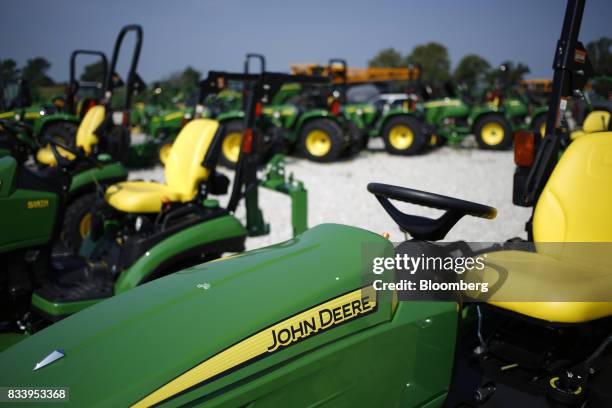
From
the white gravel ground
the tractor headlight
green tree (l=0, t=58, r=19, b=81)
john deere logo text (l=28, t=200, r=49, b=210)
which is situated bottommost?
the white gravel ground

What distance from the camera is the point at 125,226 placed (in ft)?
11.2

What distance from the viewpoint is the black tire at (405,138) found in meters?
9.44

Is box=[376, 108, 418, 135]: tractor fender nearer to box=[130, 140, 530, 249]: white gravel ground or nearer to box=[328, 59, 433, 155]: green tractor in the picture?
box=[328, 59, 433, 155]: green tractor

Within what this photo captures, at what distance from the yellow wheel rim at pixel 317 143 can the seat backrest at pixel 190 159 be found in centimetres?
555

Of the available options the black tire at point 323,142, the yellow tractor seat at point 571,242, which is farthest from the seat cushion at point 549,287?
the black tire at point 323,142

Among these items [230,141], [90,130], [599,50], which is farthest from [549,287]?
[230,141]

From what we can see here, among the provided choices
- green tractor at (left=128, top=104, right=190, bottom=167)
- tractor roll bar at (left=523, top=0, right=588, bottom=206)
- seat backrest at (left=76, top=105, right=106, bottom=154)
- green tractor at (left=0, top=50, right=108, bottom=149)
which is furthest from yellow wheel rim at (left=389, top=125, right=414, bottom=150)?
tractor roll bar at (left=523, top=0, right=588, bottom=206)

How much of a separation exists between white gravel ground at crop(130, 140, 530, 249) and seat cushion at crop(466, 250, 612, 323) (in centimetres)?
240

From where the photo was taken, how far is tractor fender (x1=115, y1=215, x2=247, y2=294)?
104 inches

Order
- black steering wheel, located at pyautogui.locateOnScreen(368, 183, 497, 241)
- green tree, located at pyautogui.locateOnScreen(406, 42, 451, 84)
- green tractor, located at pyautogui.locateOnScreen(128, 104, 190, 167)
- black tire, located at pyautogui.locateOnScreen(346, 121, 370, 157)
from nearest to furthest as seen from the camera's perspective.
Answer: black steering wheel, located at pyautogui.locateOnScreen(368, 183, 497, 241)
green tractor, located at pyautogui.locateOnScreen(128, 104, 190, 167)
black tire, located at pyautogui.locateOnScreen(346, 121, 370, 157)
green tree, located at pyautogui.locateOnScreen(406, 42, 451, 84)

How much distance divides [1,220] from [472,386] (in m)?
2.42

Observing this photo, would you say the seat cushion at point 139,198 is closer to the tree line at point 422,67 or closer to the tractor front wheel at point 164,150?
the tree line at point 422,67

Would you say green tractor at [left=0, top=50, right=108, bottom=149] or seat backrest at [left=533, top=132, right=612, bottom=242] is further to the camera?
green tractor at [left=0, top=50, right=108, bottom=149]

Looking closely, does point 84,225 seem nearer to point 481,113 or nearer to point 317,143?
point 317,143
